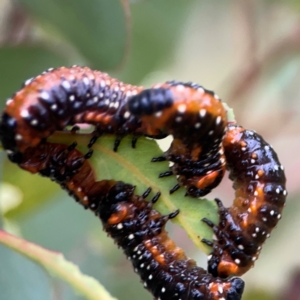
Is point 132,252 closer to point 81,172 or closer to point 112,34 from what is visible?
point 81,172

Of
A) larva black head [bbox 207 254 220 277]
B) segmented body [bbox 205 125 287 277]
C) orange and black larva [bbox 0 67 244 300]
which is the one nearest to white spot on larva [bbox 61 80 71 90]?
orange and black larva [bbox 0 67 244 300]

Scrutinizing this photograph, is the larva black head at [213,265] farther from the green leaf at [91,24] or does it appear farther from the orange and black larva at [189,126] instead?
the green leaf at [91,24]

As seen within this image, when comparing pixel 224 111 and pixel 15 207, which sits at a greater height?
pixel 15 207

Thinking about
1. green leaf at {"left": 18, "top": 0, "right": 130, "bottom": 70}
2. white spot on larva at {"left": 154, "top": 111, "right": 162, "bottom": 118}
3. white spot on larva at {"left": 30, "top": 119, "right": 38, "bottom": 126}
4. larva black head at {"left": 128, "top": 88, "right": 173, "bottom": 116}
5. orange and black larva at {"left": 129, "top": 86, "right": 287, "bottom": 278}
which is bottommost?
orange and black larva at {"left": 129, "top": 86, "right": 287, "bottom": 278}

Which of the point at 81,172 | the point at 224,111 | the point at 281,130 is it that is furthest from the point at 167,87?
the point at 281,130

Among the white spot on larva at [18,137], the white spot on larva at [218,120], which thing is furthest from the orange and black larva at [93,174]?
the white spot on larva at [218,120]

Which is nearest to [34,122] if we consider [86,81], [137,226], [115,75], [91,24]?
[86,81]

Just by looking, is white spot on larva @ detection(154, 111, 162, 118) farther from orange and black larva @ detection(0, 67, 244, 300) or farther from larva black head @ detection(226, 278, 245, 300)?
larva black head @ detection(226, 278, 245, 300)

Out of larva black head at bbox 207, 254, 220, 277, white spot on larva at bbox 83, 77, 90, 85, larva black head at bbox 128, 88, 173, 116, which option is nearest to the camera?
larva black head at bbox 128, 88, 173, 116
